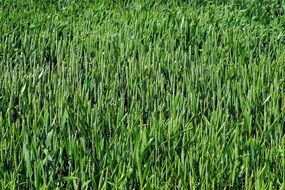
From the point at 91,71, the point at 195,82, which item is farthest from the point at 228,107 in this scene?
the point at 91,71

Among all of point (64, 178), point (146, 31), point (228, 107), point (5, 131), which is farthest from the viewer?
point (146, 31)

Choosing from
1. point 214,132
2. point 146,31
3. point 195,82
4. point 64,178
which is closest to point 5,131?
point 64,178

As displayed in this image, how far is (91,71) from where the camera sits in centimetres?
321

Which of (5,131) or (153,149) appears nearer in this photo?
(153,149)

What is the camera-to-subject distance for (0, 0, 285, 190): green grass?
6.84ft

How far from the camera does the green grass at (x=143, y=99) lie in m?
2.09

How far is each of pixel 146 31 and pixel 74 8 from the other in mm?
1087

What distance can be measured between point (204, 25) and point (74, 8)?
3.83ft

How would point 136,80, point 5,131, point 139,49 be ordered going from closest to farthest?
point 5,131 → point 136,80 → point 139,49

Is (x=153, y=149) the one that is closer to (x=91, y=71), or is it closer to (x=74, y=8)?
(x=91, y=71)

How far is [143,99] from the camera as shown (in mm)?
2736

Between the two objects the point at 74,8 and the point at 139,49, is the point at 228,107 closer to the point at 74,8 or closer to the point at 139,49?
the point at 139,49

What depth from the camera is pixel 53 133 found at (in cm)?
229

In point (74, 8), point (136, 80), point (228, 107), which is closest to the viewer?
point (228, 107)
